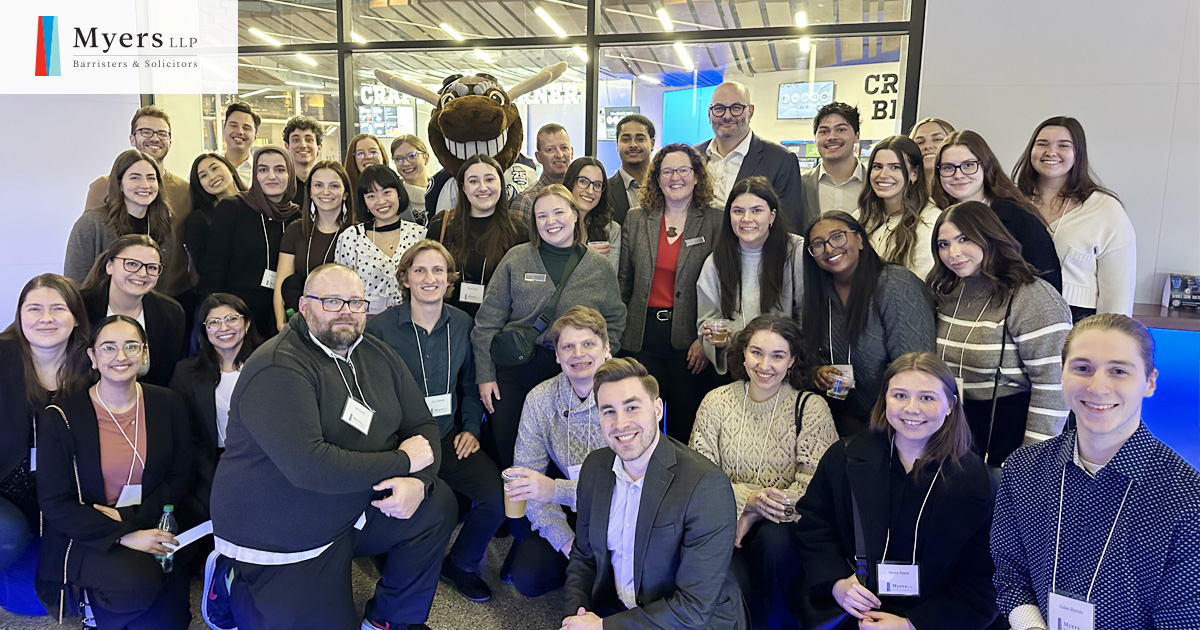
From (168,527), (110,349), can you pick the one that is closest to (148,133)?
(110,349)

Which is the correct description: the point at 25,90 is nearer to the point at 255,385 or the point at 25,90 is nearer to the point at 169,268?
the point at 169,268

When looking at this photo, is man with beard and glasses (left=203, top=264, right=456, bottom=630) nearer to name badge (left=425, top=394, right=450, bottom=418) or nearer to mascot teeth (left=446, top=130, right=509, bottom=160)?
name badge (left=425, top=394, right=450, bottom=418)

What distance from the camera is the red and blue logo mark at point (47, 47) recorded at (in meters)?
5.30

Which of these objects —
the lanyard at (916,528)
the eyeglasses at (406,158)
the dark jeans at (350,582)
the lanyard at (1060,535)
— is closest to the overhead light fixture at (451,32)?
the eyeglasses at (406,158)

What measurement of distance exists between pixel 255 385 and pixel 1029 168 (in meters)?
3.12

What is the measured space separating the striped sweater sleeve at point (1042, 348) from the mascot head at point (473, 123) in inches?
108

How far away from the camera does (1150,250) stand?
4395mm

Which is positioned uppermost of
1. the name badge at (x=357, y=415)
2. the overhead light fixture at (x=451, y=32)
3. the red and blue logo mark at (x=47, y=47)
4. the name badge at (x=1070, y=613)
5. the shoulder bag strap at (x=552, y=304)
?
the overhead light fixture at (x=451, y=32)

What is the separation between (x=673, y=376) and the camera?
3.29m

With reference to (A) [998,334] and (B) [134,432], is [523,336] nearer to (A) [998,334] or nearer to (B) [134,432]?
(B) [134,432]

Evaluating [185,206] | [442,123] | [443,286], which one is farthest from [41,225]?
[443,286]

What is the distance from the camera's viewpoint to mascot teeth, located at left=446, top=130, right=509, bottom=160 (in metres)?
4.00

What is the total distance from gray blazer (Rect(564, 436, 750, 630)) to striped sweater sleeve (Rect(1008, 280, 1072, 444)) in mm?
1127

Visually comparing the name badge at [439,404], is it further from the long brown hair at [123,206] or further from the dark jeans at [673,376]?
the long brown hair at [123,206]
